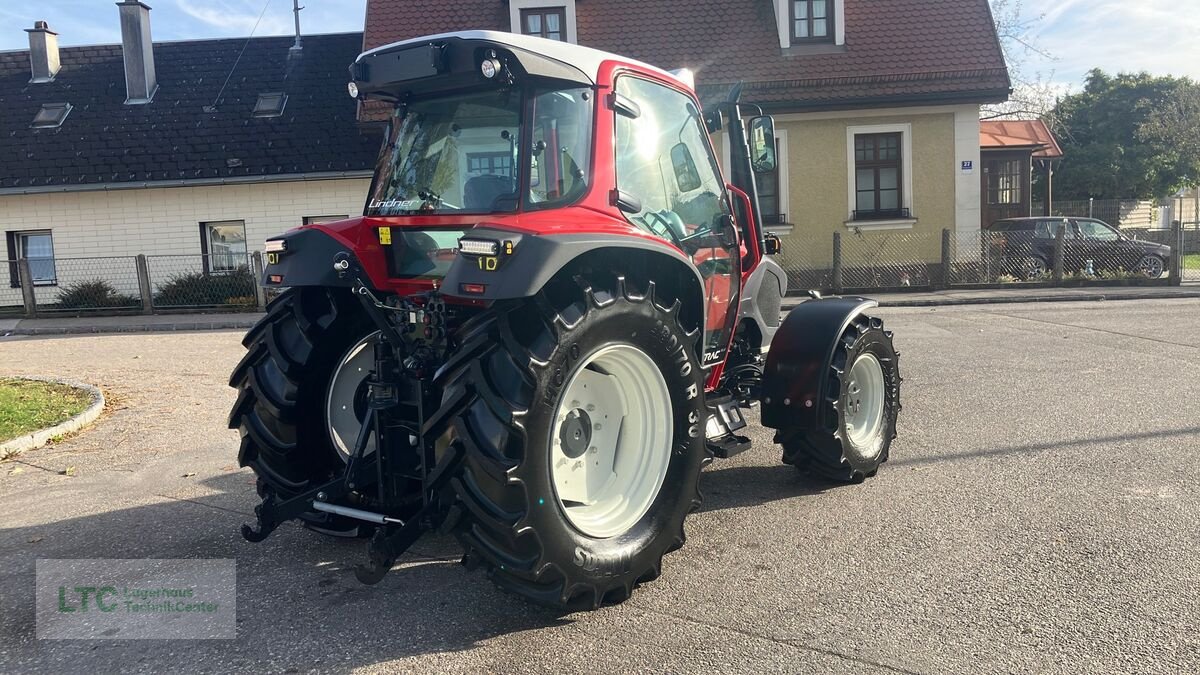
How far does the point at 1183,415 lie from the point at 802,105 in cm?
1355

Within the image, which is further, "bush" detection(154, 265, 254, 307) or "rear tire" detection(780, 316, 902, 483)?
"bush" detection(154, 265, 254, 307)

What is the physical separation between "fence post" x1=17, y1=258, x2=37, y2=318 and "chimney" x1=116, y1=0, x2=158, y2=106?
17.7 ft

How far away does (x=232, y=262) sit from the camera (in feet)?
61.2

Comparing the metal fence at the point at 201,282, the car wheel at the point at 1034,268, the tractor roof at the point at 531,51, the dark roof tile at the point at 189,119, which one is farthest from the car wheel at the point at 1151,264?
the tractor roof at the point at 531,51

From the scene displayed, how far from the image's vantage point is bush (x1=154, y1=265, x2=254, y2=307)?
1833cm

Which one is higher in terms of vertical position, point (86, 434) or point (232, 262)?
point (232, 262)

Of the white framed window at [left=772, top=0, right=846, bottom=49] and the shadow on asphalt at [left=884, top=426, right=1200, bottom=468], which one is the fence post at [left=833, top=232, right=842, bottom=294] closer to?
the white framed window at [left=772, top=0, right=846, bottom=49]

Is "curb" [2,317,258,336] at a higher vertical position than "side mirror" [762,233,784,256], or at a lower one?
lower

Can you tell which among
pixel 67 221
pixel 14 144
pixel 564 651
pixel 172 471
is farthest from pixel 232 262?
pixel 564 651

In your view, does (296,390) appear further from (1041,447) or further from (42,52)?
(42,52)

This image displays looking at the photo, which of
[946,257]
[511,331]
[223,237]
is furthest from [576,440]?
[223,237]

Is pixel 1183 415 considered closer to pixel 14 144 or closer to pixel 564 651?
pixel 564 651

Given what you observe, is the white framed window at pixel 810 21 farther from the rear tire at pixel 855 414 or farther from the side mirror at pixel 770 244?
→ the rear tire at pixel 855 414

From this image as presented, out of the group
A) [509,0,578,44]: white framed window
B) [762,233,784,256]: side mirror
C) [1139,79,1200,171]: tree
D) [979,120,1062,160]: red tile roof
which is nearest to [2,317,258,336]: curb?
[509,0,578,44]: white framed window
